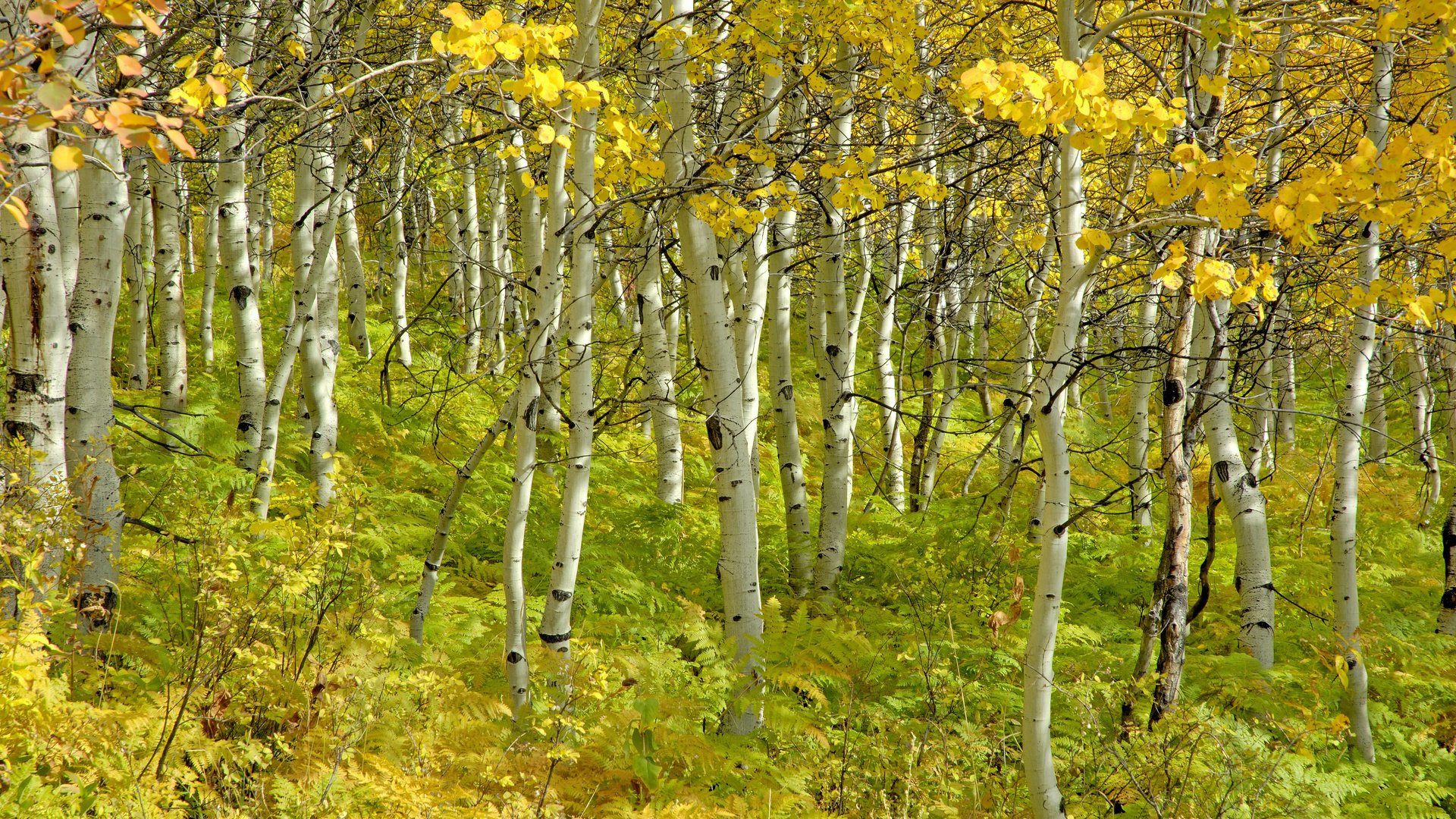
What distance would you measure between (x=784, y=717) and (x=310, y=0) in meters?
5.72

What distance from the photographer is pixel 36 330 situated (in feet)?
11.9

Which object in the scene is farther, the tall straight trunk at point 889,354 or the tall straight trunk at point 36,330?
the tall straight trunk at point 889,354

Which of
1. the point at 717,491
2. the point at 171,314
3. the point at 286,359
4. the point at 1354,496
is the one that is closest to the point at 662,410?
the point at 717,491

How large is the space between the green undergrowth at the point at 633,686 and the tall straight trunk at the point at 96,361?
0.80 feet

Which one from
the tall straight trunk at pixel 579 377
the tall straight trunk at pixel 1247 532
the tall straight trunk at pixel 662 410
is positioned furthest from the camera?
the tall straight trunk at pixel 662 410

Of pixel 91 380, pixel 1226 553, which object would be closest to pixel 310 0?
pixel 91 380

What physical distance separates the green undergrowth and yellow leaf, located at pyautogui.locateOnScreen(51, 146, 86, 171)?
2.02 m

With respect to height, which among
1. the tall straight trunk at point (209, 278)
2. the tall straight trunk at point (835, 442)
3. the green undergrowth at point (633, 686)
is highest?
the tall straight trunk at point (209, 278)

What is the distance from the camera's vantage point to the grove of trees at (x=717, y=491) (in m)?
3.03

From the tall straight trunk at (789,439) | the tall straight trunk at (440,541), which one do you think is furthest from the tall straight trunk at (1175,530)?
the tall straight trunk at (440,541)

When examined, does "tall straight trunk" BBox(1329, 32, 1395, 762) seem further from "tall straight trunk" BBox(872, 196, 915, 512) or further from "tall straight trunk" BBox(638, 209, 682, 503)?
"tall straight trunk" BBox(638, 209, 682, 503)

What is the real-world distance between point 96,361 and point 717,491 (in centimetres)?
325

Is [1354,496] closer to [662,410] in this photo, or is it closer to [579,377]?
[579,377]

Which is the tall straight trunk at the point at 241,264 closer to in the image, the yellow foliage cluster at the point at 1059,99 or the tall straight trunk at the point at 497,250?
the tall straight trunk at the point at 497,250
